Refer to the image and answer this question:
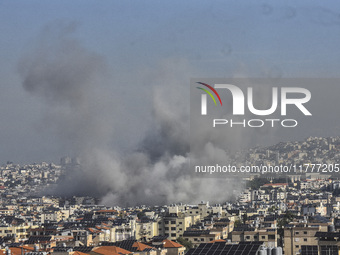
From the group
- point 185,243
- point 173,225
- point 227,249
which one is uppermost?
point 173,225

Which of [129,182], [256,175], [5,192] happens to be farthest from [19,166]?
Result: [129,182]

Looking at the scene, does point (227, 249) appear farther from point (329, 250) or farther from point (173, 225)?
point (173, 225)

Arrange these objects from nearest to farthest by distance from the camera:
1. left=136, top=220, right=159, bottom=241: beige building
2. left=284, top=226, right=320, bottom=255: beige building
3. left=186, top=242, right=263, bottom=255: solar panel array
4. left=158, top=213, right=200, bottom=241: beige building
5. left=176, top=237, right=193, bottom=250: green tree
A: left=186, top=242, right=263, bottom=255: solar panel array, left=284, top=226, right=320, bottom=255: beige building, left=176, top=237, right=193, bottom=250: green tree, left=136, top=220, right=159, bottom=241: beige building, left=158, top=213, right=200, bottom=241: beige building

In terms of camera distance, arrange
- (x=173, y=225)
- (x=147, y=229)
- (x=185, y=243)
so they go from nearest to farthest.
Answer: (x=185, y=243) < (x=147, y=229) < (x=173, y=225)

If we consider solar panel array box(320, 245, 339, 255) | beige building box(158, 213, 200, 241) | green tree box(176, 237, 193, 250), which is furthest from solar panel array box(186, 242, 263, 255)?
beige building box(158, 213, 200, 241)

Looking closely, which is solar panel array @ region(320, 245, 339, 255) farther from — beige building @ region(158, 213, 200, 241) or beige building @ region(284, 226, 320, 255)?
beige building @ region(158, 213, 200, 241)

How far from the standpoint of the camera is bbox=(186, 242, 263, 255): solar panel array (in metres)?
20.6

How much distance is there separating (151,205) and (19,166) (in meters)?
87.4

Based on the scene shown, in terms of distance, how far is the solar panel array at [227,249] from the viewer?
67.5 ft

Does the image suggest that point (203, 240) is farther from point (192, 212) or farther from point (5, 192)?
point (5, 192)

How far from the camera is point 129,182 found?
74.1 m

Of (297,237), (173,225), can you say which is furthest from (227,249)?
(173,225)

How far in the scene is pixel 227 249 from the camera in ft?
70.2

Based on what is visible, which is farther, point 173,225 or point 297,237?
point 173,225
